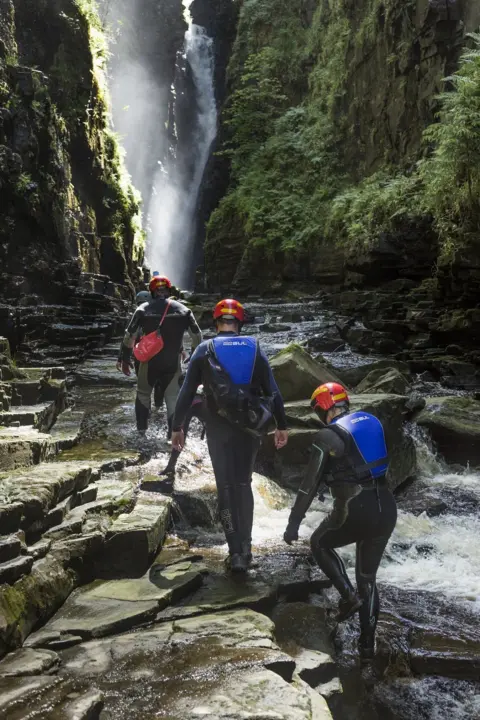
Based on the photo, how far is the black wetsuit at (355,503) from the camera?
145 inches

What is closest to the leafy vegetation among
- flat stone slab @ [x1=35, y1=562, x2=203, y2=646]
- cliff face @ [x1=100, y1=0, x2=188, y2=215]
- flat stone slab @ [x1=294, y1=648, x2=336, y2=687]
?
flat stone slab @ [x1=35, y1=562, x2=203, y2=646]

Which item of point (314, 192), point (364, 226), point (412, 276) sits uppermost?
point (314, 192)

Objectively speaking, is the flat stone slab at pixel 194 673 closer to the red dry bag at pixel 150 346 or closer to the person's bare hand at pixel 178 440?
the person's bare hand at pixel 178 440

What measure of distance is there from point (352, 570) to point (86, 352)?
10.1m

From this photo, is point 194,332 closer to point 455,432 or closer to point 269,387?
point 269,387

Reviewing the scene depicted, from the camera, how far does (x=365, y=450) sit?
3.67 metres

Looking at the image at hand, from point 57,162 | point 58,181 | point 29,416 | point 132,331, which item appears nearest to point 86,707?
point 29,416

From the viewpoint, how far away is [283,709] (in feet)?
7.98

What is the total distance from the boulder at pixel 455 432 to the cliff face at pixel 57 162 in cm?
1104

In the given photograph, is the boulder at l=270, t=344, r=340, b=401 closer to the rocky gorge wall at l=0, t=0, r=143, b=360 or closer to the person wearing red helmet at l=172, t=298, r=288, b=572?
the person wearing red helmet at l=172, t=298, r=288, b=572

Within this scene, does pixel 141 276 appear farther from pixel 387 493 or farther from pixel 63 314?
pixel 387 493

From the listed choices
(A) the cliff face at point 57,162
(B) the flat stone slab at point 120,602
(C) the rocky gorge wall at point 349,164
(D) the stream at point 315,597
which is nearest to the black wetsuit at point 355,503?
(D) the stream at point 315,597

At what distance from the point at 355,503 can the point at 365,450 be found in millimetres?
360

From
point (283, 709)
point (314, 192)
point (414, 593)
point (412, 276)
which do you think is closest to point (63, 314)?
point (412, 276)
